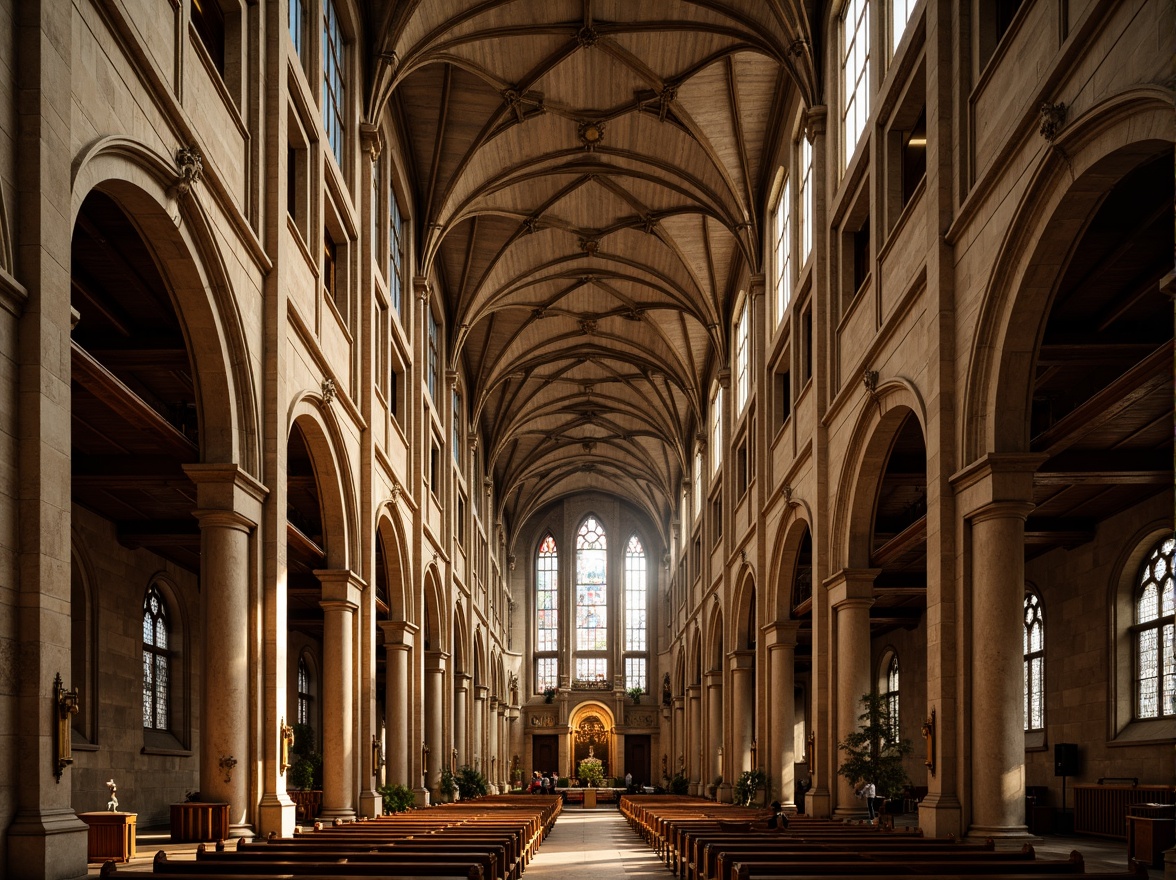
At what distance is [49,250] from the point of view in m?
8.88

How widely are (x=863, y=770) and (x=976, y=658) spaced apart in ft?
18.0

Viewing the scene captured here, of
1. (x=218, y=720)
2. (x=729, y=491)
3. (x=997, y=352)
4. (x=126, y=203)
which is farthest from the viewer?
(x=729, y=491)

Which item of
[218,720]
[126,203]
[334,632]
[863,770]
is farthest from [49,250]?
[863,770]

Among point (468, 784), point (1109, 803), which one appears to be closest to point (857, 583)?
point (1109, 803)

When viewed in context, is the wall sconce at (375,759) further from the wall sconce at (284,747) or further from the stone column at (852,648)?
the stone column at (852,648)

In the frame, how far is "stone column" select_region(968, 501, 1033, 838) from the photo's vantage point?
12.9m

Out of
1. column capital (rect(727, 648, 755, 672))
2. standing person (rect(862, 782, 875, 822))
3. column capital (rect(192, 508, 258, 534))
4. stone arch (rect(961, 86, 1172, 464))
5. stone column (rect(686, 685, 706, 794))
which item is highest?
stone arch (rect(961, 86, 1172, 464))

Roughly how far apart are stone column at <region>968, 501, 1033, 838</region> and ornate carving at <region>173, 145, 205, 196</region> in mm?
8928

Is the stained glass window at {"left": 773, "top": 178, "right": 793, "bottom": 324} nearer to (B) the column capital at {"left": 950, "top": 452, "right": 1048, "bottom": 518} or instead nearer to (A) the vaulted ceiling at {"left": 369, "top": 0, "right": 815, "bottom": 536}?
(A) the vaulted ceiling at {"left": 369, "top": 0, "right": 815, "bottom": 536}

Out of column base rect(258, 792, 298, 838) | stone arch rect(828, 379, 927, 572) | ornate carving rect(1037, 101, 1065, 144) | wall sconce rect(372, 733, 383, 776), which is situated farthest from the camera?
wall sconce rect(372, 733, 383, 776)

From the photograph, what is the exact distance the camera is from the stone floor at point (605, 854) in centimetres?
1309

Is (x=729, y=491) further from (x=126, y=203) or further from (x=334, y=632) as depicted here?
(x=126, y=203)

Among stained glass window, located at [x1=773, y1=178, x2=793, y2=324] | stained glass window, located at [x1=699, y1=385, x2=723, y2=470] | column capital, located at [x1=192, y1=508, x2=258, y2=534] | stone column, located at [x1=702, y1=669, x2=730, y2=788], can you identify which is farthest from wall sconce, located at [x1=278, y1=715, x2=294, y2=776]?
stone column, located at [x1=702, y1=669, x2=730, y2=788]

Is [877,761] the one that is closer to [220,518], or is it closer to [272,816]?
[272,816]
